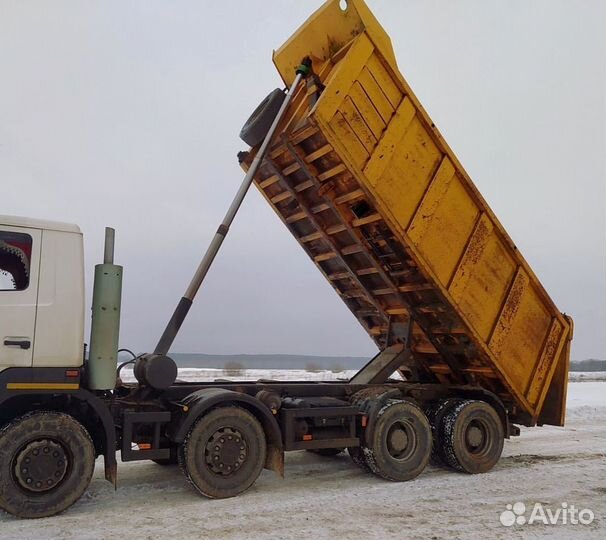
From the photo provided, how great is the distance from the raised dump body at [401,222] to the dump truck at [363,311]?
0.02m

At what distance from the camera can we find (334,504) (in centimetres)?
562

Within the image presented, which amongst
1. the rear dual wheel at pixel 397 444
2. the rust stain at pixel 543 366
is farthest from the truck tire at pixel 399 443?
the rust stain at pixel 543 366

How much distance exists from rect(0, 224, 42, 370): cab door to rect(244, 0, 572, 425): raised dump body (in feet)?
10.0

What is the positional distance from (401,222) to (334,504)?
3.09 meters

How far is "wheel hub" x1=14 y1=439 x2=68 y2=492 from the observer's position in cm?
486

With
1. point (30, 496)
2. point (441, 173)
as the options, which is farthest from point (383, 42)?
point (30, 496)

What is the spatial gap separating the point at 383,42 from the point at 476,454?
17.1ft

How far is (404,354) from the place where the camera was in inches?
309

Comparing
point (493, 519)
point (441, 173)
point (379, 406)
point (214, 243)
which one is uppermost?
point (441, 173)

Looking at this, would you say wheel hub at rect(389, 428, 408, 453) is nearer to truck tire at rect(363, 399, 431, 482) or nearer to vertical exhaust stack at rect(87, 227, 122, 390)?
truck tire at rect(363, 399, 431, 482)

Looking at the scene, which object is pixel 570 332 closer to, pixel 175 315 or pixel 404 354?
pixel 404 354

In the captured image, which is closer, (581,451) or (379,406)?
(379,406)

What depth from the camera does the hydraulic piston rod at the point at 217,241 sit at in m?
6.08

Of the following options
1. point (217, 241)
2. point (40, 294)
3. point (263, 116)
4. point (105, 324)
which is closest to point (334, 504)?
point (105, 324)
